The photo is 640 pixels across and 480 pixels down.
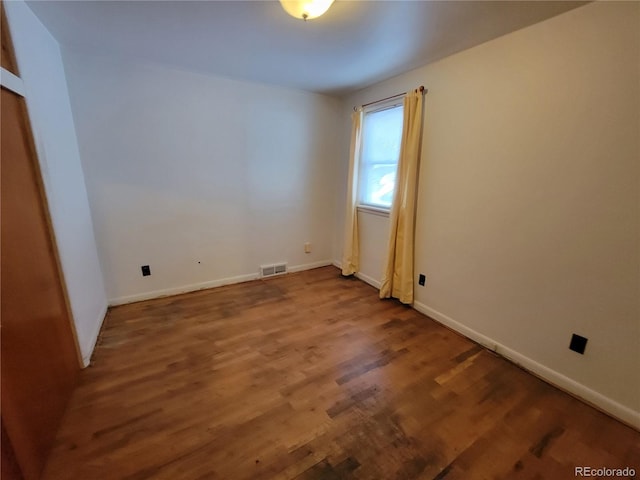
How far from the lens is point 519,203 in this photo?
6.22 feet

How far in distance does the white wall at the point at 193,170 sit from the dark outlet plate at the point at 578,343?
108 inches

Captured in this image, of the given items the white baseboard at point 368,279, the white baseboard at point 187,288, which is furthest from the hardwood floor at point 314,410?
the white baseboard at point 368,279

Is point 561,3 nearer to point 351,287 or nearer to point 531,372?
point 531,372

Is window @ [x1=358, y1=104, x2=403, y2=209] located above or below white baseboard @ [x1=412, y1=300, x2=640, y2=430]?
above

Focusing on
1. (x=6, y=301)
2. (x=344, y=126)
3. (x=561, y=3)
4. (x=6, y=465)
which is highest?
(x=561, y=3)

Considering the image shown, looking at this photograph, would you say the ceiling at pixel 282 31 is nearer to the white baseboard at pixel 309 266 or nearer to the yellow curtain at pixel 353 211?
the yellow curtain at pixel 353 211

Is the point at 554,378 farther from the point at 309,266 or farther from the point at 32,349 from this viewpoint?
the point at 32,349

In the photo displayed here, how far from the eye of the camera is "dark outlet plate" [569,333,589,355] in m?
1.68

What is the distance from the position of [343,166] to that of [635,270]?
2.83 metres

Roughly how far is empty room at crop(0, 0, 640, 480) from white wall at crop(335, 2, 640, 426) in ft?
0.04

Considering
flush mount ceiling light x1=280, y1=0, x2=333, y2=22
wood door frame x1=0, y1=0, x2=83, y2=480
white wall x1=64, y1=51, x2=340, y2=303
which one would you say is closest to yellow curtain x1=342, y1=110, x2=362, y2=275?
white wall x1=64, y1=51, x2=340, y2=303

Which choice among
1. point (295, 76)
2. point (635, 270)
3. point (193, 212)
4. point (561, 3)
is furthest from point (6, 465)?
point (561, 3)

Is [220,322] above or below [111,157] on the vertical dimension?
below
